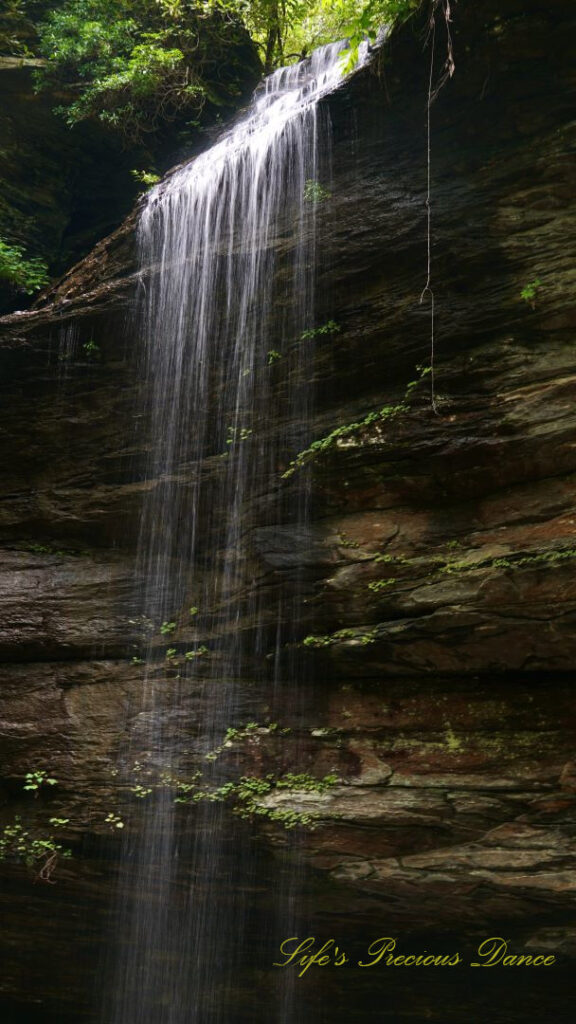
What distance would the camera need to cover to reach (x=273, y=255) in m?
8.32

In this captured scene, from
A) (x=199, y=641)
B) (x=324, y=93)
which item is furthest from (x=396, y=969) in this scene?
(x=324, y=93)

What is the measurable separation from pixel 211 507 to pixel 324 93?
5.34 meters

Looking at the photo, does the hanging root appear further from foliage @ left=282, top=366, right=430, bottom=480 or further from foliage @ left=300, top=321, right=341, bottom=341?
foliage @ left=300, top=321, right=341, bottom=341

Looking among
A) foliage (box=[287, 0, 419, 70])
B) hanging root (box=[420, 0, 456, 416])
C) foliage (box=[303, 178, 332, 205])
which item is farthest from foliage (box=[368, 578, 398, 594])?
foliage (box=[287, 0, 419, 70])

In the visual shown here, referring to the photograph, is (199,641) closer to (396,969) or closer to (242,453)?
(242,453)

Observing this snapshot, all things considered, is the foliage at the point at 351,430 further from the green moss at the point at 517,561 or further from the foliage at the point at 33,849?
the foliage at the point at 33,849

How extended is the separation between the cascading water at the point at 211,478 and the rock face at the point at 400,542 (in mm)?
177

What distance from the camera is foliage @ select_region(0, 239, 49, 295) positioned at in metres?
10.2

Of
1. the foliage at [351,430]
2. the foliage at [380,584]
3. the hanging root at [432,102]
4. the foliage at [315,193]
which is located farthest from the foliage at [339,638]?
the foliage at [315,193]

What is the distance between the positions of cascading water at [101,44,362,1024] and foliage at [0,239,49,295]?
2.26m

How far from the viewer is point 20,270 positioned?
33.9 feet

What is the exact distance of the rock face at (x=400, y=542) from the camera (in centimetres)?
575

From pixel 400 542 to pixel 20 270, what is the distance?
7.26 meters

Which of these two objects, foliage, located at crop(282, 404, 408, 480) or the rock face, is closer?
the rock face
